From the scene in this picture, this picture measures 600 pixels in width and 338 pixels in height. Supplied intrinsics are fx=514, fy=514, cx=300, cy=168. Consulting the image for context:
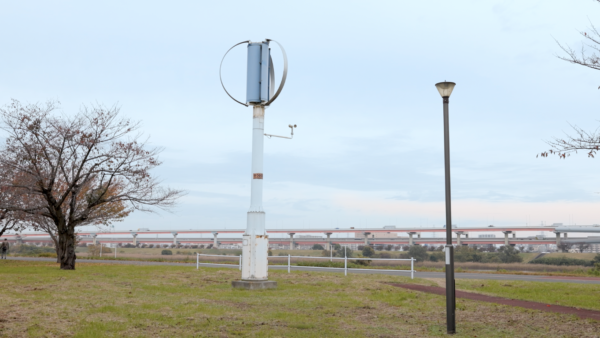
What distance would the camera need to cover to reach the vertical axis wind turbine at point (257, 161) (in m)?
16.3

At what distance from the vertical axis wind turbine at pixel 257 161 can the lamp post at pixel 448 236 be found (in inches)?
303

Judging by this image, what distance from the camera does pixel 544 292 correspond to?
15742 mm

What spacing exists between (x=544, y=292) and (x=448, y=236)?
8.02 meters

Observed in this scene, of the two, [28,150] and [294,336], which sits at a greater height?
[28,150]

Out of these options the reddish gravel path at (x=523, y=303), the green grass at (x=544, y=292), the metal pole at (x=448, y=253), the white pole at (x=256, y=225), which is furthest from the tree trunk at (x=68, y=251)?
the metal pole at (x=448, y=253)

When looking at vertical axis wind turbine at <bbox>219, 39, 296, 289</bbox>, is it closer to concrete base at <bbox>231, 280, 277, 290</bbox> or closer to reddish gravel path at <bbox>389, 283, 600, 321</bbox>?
concrete base at <bbox>231, 280, 277, 290</bbox>

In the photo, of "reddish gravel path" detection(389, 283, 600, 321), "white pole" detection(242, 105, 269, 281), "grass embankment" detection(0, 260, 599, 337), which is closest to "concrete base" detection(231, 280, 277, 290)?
"white pole" detection(242, 105, 269, 281)

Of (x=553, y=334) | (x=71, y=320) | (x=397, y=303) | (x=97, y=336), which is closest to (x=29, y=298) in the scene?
(x=71, y=320)

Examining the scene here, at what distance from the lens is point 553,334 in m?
9.23

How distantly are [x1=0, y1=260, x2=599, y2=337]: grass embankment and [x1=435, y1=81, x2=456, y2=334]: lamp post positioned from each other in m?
0.36

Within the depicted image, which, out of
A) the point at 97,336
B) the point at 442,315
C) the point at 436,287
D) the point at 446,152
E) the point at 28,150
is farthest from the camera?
the point at 28,150

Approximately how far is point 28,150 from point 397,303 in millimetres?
17788

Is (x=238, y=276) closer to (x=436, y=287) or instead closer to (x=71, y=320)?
(x=436, y=287)

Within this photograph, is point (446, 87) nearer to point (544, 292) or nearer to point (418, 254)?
point (544, 292)
